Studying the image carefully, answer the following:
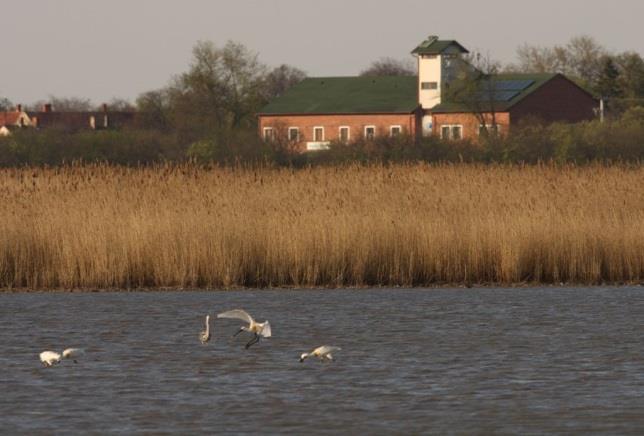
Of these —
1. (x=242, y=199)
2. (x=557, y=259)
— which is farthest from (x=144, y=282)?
(x=557, y=259)

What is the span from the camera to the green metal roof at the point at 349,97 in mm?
110250

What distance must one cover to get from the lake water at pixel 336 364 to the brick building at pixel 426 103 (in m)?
71.9

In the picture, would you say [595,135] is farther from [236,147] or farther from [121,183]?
[121,183]

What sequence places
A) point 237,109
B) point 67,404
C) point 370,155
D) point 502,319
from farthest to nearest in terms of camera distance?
point 237,109 < point 370,155 < point 502,319 < point 67,404

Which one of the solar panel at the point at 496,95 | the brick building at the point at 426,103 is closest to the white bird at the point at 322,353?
the brick building at the point at 426,103

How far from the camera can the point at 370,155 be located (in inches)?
1832

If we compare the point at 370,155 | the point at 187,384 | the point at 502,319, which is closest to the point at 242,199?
the point at 502,319

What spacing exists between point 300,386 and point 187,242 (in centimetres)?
921

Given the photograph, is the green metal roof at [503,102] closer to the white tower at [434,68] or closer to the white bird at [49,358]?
the white tower at [434,68]

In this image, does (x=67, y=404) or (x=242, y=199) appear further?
(x=242, y=199)

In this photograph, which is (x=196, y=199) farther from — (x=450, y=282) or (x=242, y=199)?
(x=450, y=282)

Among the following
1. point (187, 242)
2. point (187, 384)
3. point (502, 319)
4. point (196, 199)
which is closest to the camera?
point (187, 384)

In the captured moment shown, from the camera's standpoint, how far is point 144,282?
23.2m

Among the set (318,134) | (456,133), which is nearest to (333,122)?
(318,134)
